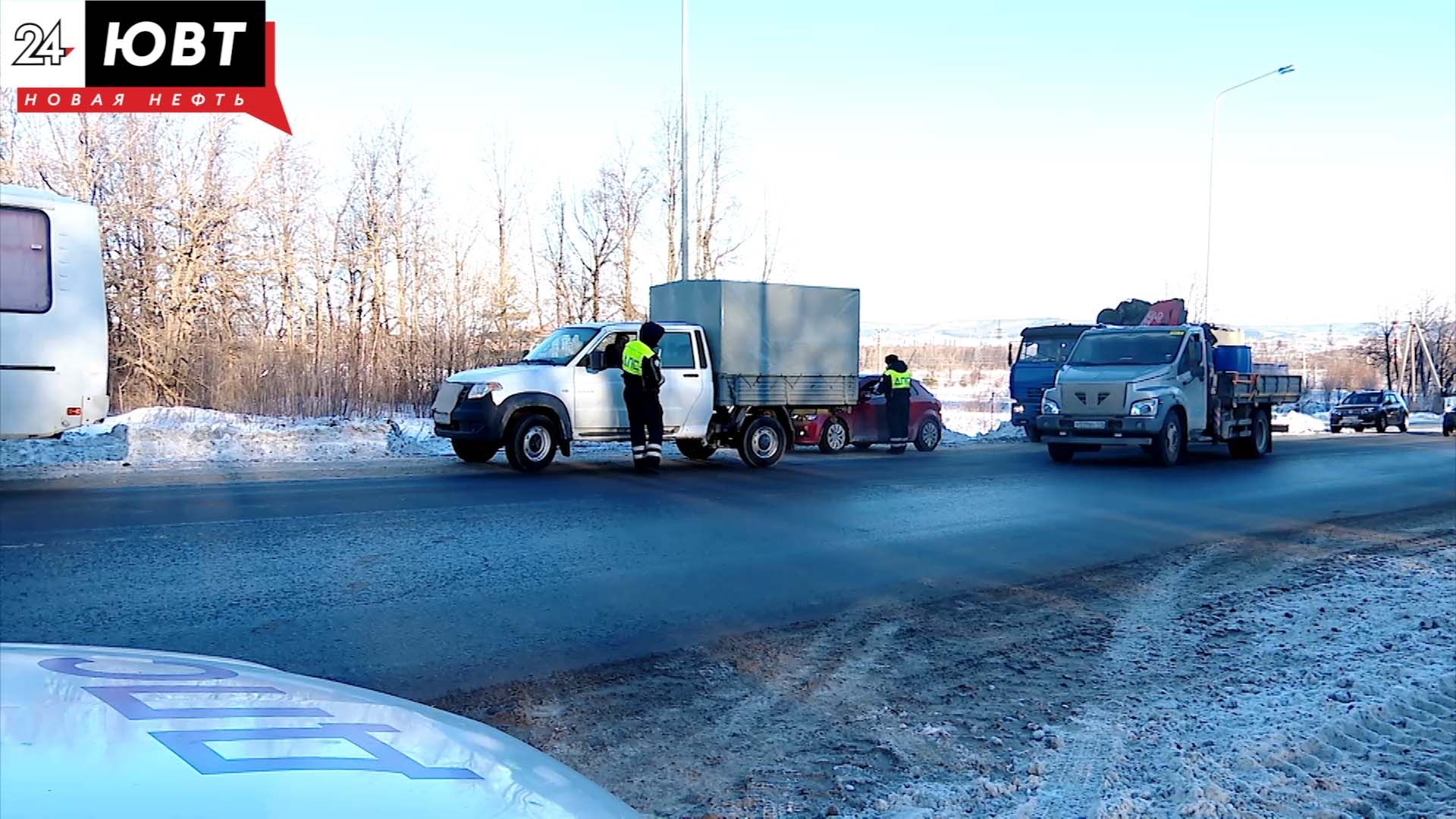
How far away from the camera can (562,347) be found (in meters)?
14.8

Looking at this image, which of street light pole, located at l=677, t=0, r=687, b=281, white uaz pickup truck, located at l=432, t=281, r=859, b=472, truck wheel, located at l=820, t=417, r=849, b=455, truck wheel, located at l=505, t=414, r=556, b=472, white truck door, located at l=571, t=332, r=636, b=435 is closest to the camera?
truck wheel, located at l=505, t=414, r=556, b=472

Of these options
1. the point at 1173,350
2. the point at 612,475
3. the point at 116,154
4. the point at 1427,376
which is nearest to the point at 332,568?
the point at 612,475

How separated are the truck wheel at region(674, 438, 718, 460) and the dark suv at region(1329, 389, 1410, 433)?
98.9 feet

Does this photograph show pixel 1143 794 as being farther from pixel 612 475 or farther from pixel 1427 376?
pixel 1427 376

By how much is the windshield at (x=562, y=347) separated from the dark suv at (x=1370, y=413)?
32881mm

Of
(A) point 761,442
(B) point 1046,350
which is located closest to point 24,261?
(A) point 761,442

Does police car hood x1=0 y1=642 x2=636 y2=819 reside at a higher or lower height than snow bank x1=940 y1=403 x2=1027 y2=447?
higher

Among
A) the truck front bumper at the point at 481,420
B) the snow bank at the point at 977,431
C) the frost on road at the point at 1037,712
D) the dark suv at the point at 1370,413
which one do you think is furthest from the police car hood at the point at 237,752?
the dark suv at the point at 1370,413

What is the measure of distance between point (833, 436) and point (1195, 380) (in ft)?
20.8

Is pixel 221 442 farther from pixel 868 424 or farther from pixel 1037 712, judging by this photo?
A: pixel 1037 712

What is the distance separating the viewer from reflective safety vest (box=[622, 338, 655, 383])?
46.2 ft

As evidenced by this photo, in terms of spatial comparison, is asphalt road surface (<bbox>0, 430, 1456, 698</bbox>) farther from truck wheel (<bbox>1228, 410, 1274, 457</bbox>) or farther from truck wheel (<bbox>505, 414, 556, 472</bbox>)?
truck wheel (<bbox>1228, 410, 1274, 457</bbox>)

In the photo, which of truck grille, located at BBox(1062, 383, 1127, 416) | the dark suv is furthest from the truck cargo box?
the dark suv

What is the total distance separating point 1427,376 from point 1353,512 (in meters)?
66.9
